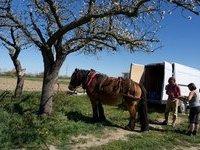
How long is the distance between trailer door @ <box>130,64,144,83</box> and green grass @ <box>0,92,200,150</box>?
4723mm

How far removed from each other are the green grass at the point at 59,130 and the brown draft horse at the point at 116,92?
703mm

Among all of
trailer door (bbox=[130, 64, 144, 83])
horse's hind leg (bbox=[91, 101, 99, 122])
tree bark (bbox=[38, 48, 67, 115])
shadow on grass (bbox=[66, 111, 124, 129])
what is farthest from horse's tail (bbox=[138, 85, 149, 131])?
trailer door (bbox=[130, 64, 144, 83])

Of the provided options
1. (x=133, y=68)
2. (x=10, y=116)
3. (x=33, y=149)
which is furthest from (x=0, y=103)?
(x=133, y=68)

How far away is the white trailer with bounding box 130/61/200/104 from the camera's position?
23703 millimetres

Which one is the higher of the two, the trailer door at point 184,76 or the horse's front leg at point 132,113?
the trailer door at point 184,76

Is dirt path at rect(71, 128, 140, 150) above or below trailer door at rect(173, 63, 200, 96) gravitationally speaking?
below

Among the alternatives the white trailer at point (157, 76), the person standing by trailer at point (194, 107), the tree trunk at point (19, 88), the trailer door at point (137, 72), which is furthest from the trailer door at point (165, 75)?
the tree trunk at point (19, 88)

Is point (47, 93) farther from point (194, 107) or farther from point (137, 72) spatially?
point (137, 72)

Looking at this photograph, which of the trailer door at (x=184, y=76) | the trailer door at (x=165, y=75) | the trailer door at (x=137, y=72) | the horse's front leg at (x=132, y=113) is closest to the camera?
the horse's front leg at (x=132, y=113)

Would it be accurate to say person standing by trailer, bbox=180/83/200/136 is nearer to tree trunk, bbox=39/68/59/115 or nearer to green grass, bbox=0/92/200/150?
green grass, bbox=0/92/200/150

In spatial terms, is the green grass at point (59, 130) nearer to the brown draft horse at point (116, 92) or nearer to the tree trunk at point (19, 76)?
the brown draft horse at point (116, 92)

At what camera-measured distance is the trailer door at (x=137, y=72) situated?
23.9 metres

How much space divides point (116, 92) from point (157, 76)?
891cm

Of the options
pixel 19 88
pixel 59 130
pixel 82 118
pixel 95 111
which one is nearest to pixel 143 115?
pixel 95 111
